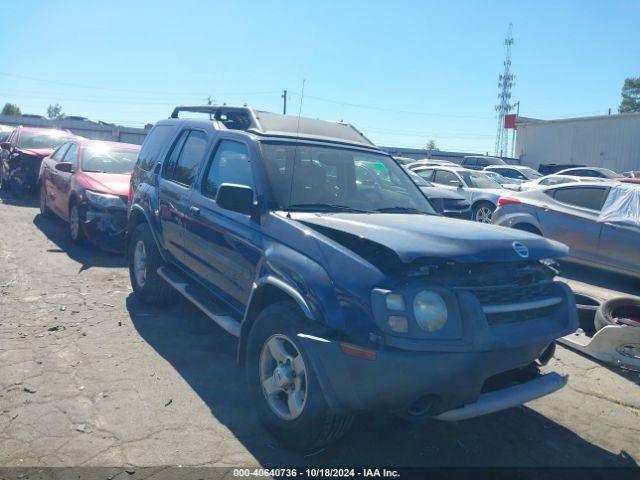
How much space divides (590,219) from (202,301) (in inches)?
249

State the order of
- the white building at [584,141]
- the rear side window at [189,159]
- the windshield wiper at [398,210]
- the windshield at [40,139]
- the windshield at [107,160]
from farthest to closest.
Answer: the white building at [584,141] → the windshield at [40,139] → the windshield at [107,160] → the rear side window at [189,159] → the windshield wiper at [398,210]

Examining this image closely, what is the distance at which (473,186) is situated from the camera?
13688mm

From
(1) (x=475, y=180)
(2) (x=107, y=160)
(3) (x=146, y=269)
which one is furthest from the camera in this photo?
(1) (x=475, y=180)

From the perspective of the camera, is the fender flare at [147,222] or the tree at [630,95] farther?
the tree at [630,95]

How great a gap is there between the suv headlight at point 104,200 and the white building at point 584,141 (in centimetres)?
3624

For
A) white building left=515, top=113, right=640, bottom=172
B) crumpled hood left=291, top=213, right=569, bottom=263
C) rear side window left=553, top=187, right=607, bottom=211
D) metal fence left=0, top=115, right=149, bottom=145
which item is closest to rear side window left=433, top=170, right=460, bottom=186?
rear side window left=553, top=187, right=607, bottom=211

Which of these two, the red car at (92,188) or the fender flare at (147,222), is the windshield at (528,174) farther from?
the fender flare at (147,222)

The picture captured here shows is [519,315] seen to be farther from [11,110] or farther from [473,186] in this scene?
[11,110]

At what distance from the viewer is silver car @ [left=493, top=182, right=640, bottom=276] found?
7734mm

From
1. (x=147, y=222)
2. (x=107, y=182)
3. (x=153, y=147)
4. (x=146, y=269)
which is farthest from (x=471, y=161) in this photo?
(x=146, y=269)

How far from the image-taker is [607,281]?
335 inches

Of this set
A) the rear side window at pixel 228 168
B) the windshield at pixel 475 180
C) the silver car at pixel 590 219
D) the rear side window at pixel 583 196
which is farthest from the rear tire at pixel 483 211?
the rear side window at pixel 228 168

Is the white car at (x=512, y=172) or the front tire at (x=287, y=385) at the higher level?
the white car at (x=512, y=172)

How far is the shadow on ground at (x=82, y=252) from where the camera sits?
7717mm
